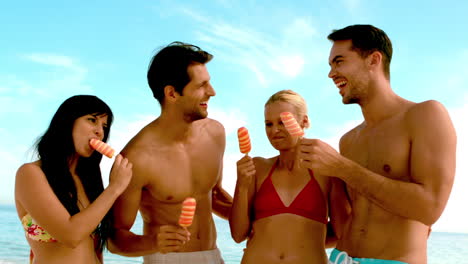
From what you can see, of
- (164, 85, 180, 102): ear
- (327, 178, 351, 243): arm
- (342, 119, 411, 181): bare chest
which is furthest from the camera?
(164, 85, 180, 102): ear

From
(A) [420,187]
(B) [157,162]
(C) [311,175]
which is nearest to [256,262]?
(C) [311,175]

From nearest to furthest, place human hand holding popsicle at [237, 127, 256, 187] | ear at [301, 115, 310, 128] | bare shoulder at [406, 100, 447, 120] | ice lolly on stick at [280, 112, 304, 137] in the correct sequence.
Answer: bare shoulder at [406, 100, 447, 120] < ice lolly on stick at [280, 112, 304, 137] < human hand holding popsicle at [237, 127, 256, 187] < ear at [301, 115, 310, 128]

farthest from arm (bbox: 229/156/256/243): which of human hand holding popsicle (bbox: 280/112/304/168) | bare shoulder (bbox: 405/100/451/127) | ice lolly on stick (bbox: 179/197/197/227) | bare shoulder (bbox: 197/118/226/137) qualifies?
bare shoulder (bbox: 405/100/451/127)

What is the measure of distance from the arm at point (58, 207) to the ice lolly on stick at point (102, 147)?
0.90 ft

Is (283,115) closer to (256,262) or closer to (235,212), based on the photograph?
(235,212)

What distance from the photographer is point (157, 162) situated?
187 inches

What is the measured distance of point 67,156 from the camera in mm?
4324

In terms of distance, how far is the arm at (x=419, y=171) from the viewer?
11.5 ft

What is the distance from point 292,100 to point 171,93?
1.26 meters

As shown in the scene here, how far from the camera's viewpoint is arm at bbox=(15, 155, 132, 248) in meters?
3.88

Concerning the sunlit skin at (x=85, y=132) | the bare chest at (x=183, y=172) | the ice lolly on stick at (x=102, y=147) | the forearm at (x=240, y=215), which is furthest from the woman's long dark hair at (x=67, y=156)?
the forearm at (x=240, y=215)

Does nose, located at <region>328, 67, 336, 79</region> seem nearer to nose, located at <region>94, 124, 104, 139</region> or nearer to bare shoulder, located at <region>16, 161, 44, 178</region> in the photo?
nose, located at <region>94, 124, 104, 139</region>

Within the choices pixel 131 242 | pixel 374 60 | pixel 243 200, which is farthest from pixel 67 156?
pixel 374 60

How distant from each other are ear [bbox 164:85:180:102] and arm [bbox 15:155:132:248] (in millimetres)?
1169
